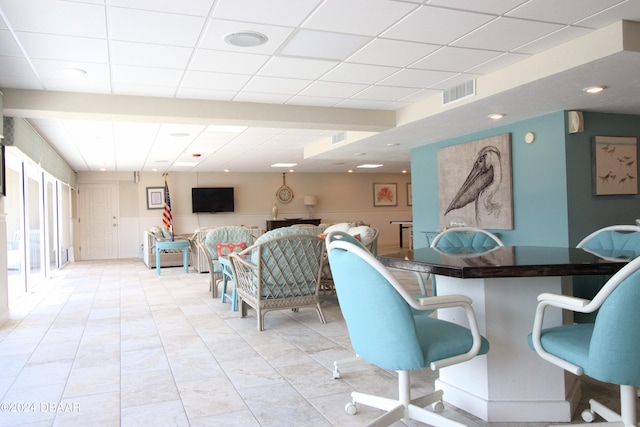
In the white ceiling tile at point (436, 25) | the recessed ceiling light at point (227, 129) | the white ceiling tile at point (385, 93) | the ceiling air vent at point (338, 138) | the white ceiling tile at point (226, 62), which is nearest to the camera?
the white ceiling tile at point (436, 25)

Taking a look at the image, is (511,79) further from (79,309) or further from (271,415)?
(79,309)

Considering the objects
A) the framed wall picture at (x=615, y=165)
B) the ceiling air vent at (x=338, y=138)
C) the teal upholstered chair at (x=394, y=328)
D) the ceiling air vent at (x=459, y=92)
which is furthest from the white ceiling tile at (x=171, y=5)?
the ceiling air vent at (x=338, y=138)

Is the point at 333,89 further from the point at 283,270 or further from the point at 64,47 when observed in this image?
the point at 64,47

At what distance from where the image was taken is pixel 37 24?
303 cm

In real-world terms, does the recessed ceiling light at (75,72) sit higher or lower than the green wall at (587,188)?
higher

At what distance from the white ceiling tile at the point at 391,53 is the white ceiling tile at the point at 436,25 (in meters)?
0.11

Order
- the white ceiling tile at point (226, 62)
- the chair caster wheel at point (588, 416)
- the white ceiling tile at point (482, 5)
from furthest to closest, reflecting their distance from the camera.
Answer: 1. the white ceiling tile at point (226, 62)
2. the white ceiling tile at point (482, 5)
3. the chair caster wheel at point (588, 416)

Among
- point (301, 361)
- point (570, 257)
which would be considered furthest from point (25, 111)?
point (570, 257)

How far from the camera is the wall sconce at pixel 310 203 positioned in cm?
1368

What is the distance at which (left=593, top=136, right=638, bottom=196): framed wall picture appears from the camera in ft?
17.3

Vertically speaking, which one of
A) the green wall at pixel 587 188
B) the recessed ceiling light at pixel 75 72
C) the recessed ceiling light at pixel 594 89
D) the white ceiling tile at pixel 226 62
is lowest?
the green wall at pixel 587 188

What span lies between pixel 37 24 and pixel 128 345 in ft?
7.85

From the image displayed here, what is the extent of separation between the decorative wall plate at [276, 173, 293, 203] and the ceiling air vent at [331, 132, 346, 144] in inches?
226

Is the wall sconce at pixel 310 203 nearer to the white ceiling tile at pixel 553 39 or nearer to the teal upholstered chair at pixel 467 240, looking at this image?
the white ceiling tile at pixel 553 39
